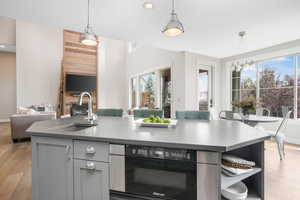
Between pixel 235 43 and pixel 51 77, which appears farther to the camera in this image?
pixel 51 77

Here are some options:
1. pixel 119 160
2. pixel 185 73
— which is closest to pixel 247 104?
pixel 185 73

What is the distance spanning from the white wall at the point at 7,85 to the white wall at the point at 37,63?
1810mm

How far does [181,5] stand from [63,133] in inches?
91.2

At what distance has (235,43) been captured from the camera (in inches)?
164

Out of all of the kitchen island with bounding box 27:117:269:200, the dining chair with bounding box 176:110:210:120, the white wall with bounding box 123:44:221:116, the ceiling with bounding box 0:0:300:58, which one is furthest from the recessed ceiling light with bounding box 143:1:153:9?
the white wall with bounding box 123:44:221:116

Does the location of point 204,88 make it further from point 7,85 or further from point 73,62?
point 7,85

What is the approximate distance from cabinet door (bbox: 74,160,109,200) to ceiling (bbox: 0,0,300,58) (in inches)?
86.1

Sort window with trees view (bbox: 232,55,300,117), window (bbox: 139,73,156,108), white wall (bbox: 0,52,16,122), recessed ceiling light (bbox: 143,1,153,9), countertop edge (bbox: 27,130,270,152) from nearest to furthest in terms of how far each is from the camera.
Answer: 1. countertop edge (bbox: 27,130,270,152)
2. recessed ceiling light (bbox: 143,1,153,9)
3. window with trees view (bbox: 232,55,300,117)
4. window (bbox: 139,73,156,108)
5. white wall (bbox: 0,52,16,122)

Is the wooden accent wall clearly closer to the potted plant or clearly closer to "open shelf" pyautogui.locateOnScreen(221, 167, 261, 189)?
the potted plant

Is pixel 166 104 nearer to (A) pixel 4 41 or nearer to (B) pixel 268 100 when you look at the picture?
(B) pixel 268 100

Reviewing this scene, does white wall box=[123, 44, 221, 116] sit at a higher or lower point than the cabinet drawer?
higher

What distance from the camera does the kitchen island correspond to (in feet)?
3.23

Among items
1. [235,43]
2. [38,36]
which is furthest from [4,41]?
[235,43]

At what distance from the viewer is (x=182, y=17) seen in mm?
2807
